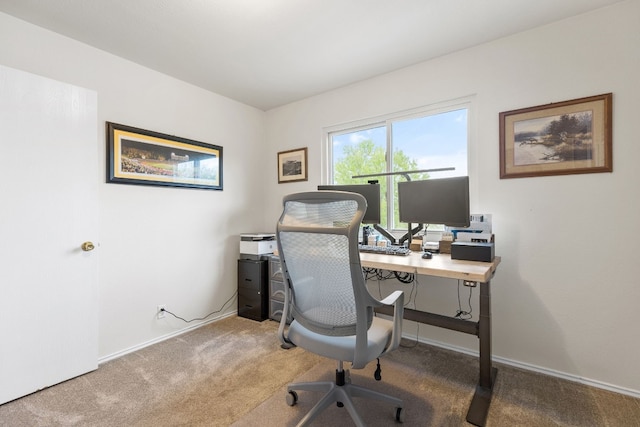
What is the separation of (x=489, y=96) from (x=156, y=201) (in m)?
3.01

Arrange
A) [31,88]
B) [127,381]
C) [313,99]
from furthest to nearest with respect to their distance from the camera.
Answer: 1. [313,99]
2. [127,381]
3. [31,88]

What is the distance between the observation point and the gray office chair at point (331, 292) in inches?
50.7

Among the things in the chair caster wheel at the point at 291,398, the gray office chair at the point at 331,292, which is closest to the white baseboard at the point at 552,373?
the gray office chair at the point at 331,292

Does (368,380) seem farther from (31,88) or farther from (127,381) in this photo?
(31,88)

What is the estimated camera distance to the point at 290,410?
167 cm

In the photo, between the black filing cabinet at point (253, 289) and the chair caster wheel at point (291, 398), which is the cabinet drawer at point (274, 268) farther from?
the chair caster wheel at point (291, 398)

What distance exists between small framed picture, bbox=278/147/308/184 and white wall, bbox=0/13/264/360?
1.29ft

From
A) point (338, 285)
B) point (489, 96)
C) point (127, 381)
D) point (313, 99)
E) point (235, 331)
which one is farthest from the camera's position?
point (313, 99)

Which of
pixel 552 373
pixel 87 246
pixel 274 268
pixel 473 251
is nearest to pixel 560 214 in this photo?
pixel 473 251

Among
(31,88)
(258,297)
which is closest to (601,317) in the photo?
(258,297)

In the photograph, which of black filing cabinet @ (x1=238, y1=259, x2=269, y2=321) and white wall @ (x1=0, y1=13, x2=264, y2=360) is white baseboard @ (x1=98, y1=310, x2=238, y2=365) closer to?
white wall @ (x1=0, y1=13, x2=264, y2=360)

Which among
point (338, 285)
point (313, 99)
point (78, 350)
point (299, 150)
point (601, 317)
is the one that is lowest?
point (78, 350)

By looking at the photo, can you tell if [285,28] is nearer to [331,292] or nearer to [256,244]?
[331,292]

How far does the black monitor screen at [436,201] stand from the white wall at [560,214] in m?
0.33
